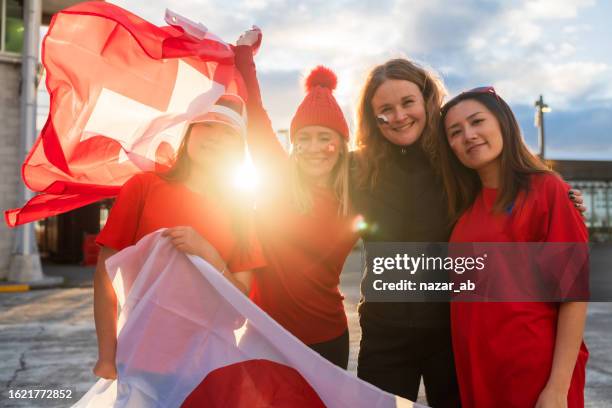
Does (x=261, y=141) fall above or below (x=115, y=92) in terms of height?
below

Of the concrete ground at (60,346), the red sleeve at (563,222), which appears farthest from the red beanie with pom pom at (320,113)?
the concrete ground at (60,346)

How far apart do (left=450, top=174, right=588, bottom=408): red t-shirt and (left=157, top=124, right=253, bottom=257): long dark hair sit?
981 mm

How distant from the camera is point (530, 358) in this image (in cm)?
203

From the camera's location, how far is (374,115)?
2.92 m

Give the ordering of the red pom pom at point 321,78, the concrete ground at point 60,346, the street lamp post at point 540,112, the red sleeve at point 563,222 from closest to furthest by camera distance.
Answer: the red sleeve at point 563,222, the red pom pom at point 321,78, the concrete ground at point 60,346, the street lamp post at point 540,112

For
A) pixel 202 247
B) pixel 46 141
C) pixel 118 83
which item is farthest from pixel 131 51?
pixel 202 247

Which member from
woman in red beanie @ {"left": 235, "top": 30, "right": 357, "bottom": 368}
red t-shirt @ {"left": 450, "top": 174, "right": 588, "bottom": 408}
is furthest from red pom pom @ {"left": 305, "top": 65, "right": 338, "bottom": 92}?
red t-shirt @ {"left": 450, "top": 174, "right": 588, "bottom": 408}

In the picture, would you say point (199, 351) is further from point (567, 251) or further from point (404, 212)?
point (567, 251)

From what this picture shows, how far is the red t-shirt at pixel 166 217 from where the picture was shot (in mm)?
2154

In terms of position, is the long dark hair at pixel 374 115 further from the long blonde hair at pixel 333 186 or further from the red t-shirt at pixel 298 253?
the red t-shirt at pixel 298 253

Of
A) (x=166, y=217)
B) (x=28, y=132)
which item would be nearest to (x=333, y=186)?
(x=166, y=217)

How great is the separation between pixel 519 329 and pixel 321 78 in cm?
186

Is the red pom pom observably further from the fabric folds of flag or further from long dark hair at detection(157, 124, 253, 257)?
long dark hair at detection(157, 124, 253, 257)

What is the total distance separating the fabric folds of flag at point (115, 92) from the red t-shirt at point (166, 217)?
→ 0.62 ft
